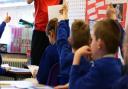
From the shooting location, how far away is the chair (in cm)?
258

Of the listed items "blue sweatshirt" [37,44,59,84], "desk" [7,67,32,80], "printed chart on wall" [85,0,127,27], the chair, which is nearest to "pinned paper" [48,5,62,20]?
"printed chart on wall" [85,0,127,27]

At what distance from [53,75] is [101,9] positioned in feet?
2.23

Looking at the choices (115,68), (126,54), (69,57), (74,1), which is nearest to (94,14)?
(74,1)

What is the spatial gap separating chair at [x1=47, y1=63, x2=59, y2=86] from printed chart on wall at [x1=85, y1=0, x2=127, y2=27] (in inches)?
21.5

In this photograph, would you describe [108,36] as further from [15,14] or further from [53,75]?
[15,14]

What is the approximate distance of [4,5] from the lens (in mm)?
5891

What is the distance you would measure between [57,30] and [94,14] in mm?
395

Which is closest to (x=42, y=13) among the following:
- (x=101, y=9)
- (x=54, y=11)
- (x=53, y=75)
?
(x=54, y=11)

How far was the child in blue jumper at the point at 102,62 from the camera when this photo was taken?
1.68 meters

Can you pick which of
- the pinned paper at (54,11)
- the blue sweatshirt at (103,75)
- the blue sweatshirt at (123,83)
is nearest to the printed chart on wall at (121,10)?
the pinned paper at (54,11)

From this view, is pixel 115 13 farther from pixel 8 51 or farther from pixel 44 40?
pixel 8 51

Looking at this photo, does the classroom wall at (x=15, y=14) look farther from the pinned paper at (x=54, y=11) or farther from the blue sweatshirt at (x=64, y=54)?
the blue sweatshirt at (x=64, y=54)

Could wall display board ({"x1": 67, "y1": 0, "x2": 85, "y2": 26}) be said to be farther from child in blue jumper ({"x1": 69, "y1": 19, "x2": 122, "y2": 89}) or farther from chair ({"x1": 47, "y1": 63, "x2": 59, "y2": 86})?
child in blue jumper ({"x1": 69, "y1": 19, "x2": 122, "y2": 89})

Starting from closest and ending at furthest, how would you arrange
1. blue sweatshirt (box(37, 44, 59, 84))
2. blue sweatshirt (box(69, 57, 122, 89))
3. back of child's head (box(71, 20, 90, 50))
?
blue sweatshirt (box(69, 57, 122, 89)) → back of child's head (box(71, 20, 90, 50)) → blue sweatshirt (box(37, 44, 59, 84))
